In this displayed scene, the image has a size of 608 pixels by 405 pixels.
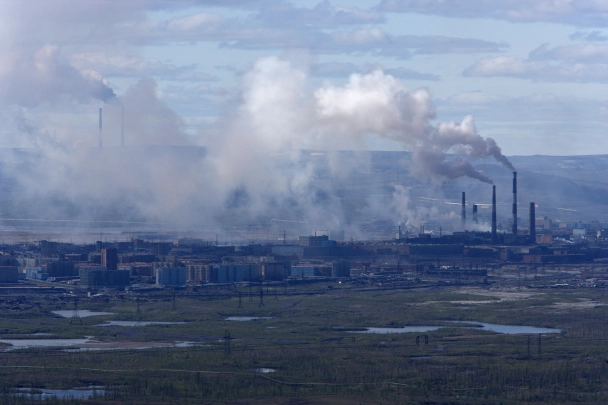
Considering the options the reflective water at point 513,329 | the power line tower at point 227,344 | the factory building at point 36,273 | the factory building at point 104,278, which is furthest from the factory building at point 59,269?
the reflective water at point 513,329

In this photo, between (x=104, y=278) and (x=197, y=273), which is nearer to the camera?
(x=104, y=278)

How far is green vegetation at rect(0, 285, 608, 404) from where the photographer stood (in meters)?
20.3

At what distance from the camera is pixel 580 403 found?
19.7 meters

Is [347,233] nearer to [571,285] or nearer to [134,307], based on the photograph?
[571,285]

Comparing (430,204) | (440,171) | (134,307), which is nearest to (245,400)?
(134,307)

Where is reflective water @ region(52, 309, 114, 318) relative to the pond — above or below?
above

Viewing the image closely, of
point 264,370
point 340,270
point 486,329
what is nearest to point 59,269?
point 340,270

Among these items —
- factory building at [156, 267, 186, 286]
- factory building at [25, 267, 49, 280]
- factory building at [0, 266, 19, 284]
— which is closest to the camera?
factory building at [156, 267, 186, 286]

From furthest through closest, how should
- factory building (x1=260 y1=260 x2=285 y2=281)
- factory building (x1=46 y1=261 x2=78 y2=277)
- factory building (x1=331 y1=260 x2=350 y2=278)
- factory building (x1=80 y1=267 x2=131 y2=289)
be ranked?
factory building (x1=331 y1=260 x2=350 y2=278) → factory building (x1=46 y1=261 x2=78 y2=277) → factory building (x1=260 y1=260 x2=285 y2=281) → factory building (x1=80 y1=267 x2=131 y2=289)

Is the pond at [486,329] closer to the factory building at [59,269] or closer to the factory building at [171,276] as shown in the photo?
the factory building at [171,276]

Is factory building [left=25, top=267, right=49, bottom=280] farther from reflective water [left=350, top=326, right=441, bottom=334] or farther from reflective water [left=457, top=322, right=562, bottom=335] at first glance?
reflective water [left=457, top=322, right=562, bottom=335]

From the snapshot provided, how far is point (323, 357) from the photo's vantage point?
79.2 ft

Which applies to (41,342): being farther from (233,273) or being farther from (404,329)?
(233,273)


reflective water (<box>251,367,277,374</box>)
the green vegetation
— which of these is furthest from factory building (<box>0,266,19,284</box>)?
reflective water (<box>251,367,277,374</box>)
